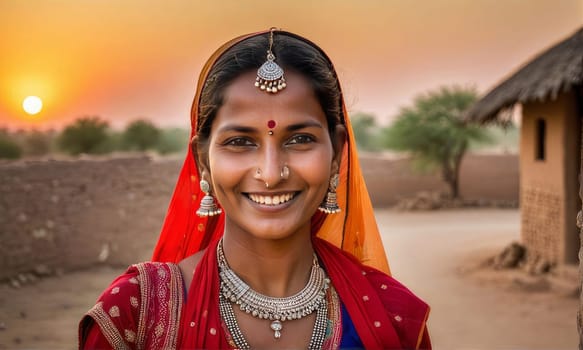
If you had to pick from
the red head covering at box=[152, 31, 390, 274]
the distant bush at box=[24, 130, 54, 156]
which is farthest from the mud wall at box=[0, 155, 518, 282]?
the distant bush at box=[24, 130, 54, 156]

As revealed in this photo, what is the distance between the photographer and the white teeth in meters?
1.74

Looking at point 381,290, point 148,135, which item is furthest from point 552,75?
point 148,135

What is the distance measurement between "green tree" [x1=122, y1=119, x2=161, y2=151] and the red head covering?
28.7 m

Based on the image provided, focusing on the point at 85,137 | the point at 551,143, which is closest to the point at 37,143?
the point at 85,137

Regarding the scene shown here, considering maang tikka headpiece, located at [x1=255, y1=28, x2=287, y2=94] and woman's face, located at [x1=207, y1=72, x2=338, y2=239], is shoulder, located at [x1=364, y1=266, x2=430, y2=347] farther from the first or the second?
maang tikka headpiece, located at [x1=255, y1=28, x2=287, y2=94]

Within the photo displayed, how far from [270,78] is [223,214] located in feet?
1.97

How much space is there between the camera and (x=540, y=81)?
30.0 ft

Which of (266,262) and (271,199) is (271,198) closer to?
(271,199)

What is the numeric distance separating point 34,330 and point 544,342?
20.5 feet

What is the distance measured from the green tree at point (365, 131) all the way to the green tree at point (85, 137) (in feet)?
83.7

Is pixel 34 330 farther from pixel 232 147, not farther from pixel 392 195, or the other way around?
pixel 392 195

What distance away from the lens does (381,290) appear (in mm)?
2025

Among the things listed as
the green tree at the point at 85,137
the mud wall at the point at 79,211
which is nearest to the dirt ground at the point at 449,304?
the mud wall at the point at 79,211

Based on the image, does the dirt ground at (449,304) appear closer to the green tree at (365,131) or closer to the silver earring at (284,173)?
the silver earring at (284,173)
